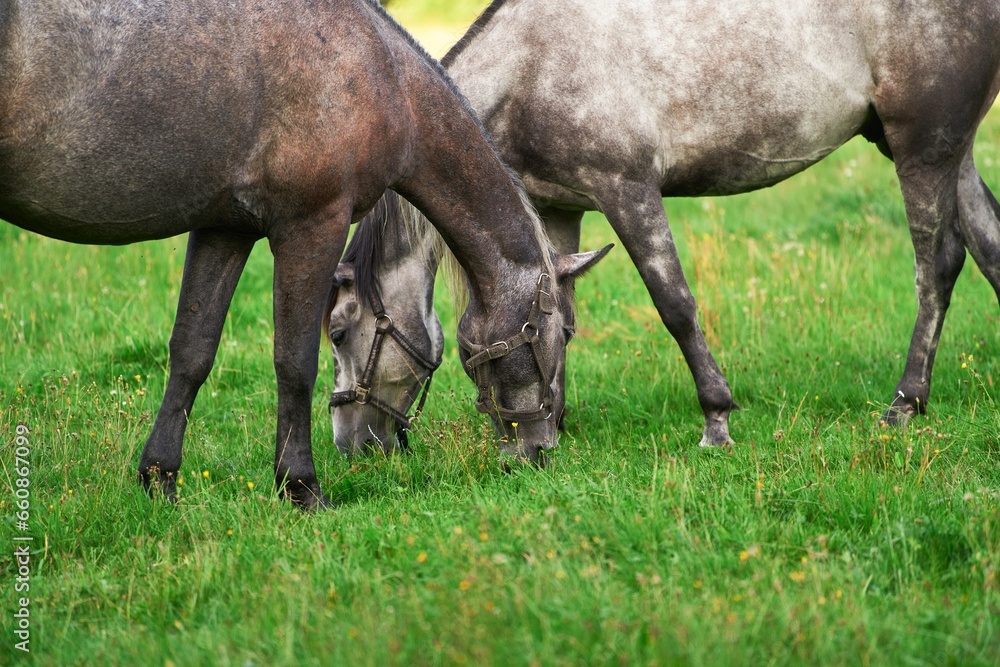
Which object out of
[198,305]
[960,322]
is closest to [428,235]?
[198,305]

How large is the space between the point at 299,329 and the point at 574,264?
4.72 feet

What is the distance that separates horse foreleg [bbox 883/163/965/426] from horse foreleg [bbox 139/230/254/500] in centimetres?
353

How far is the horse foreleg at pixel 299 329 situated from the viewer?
3.98m

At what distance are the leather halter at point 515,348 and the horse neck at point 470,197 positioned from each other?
77mm

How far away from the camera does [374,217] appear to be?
4898 millimetres

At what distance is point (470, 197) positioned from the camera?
4402 mm

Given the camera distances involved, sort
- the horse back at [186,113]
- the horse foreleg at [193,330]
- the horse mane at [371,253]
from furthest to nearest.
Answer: the horse mane at [371,253]
the horse foreleg at [193,330]
the horse back at [186,113]

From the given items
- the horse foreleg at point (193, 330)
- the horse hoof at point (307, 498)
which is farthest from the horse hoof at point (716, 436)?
the horse foreleg at point (193, 330)

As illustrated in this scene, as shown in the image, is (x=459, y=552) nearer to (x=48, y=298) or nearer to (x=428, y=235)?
Result: (x=428, y=235)

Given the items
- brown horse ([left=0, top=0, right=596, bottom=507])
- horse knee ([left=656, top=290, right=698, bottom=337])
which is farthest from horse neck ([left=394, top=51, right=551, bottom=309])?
horse knee ([left=656, top=290, right=698, bottom=337])

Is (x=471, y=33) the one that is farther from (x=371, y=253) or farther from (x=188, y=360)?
(x=188, y=360)

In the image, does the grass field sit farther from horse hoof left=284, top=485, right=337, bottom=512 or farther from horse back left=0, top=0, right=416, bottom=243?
horse back left=0, top=0, right=416, bottom=243

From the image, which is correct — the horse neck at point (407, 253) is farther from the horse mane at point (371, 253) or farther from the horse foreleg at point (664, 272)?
the horse foreleg at point (664, 272)

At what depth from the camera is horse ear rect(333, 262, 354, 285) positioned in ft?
15.9
